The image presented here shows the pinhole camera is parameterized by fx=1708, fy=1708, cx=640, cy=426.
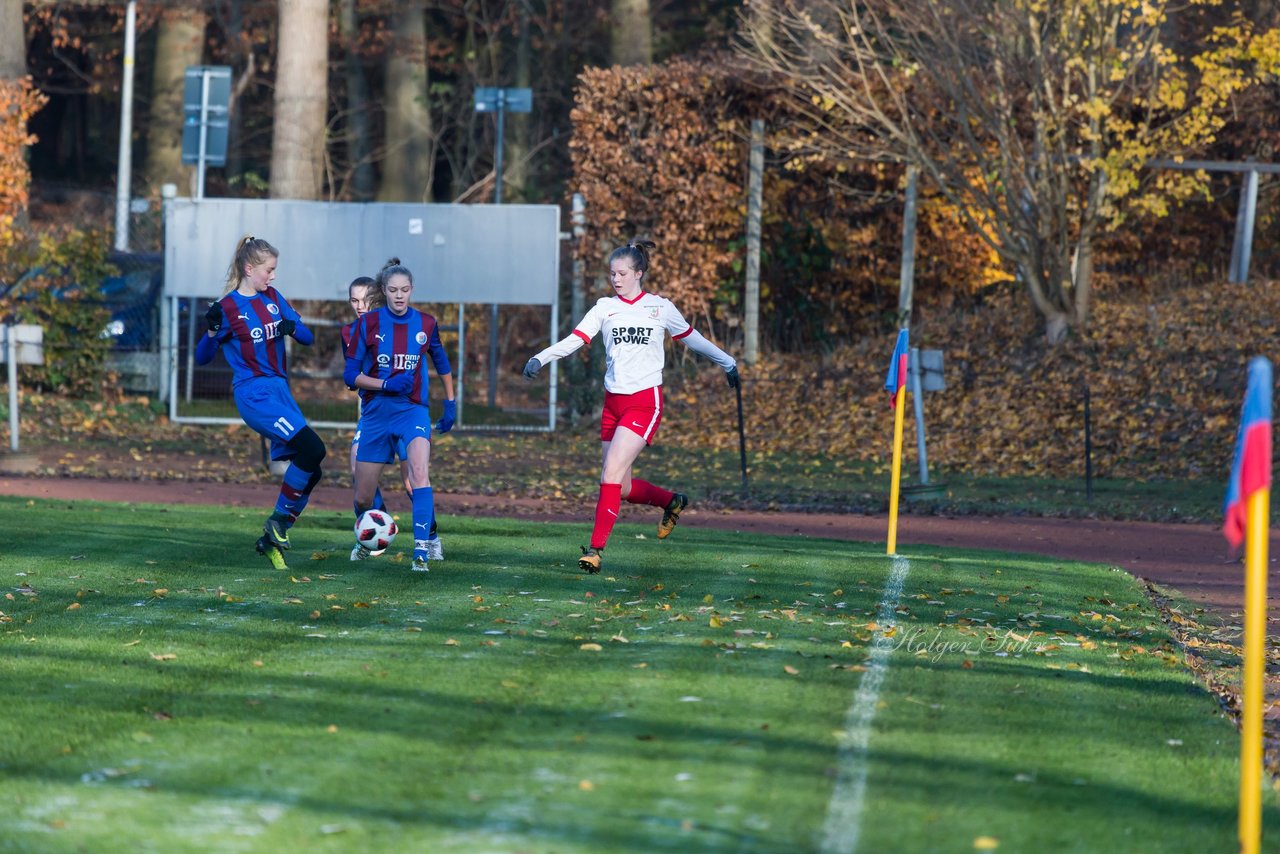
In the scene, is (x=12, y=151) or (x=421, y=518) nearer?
(x=421, y=518)

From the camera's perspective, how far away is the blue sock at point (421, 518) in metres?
10.4

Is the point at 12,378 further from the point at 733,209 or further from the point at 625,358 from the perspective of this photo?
the point at 625,358

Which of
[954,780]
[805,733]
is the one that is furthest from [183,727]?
[954,780]

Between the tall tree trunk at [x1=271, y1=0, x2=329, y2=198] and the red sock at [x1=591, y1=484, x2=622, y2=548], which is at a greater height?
the tall tree trunk at [x1=271, y1=0, x2=329, y2=198]

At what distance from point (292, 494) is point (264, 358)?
34.1 inches

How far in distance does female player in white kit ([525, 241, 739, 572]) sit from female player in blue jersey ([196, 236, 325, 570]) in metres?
1.52

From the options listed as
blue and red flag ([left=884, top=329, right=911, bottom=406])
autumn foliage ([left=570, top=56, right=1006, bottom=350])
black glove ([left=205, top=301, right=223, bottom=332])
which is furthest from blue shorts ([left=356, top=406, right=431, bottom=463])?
autumn foliage ([left=570, top=56, right=1006, bottom=350])

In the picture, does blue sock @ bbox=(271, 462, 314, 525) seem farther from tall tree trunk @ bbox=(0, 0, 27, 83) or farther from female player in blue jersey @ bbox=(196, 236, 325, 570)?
tall tree trunk @ bbox=(0, 0, 27, 83)

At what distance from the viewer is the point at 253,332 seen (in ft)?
33.9

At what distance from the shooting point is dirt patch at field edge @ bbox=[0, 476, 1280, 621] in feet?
45.3

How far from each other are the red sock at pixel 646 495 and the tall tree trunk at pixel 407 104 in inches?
912

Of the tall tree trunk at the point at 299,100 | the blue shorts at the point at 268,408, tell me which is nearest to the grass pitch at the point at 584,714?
the blue shorts at the point at 268,408

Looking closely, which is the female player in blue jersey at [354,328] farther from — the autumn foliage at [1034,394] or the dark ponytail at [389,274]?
the autumn foliage at [1034,394]

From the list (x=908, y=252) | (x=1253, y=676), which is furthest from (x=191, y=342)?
(x=1253, y=676)
